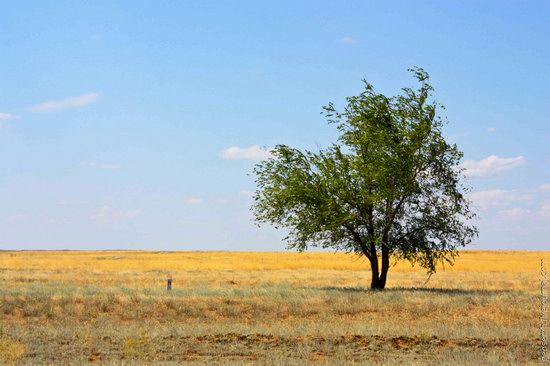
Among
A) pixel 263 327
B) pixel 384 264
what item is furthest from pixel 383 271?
pixel 263 327

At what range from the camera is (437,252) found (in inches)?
1881

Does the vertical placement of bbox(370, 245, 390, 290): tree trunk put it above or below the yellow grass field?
above

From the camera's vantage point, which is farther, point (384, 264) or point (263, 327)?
point (384, 264)

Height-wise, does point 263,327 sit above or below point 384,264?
below

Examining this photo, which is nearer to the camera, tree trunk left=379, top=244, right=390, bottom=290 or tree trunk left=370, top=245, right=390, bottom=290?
tree trunk left=379, top=244, right=390, bottom=290

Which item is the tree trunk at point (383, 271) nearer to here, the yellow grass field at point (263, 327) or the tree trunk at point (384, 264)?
the tree trunk at point (384, 264)

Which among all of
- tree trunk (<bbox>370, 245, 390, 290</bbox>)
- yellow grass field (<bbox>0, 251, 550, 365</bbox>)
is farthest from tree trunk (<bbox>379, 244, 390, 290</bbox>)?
yellow grass field (<bbox>0, 251, 550, 365</bbox>)

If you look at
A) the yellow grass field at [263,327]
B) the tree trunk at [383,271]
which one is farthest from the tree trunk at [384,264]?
the yellow grass field at [263,327]

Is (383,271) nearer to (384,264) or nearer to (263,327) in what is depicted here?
(384,264)

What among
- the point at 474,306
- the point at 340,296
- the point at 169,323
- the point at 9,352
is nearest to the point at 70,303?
the point at 169,323

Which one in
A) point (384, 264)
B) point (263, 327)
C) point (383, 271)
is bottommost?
point (263, 327)

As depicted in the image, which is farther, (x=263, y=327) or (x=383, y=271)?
(x=383, y=271)

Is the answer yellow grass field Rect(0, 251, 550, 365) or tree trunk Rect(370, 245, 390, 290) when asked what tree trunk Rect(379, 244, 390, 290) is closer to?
tree trunk Rect(370, 245, 390, 290)

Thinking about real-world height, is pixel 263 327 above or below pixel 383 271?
below
